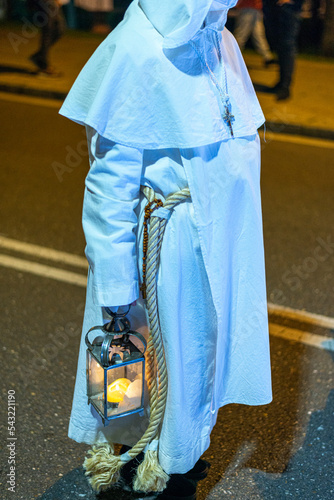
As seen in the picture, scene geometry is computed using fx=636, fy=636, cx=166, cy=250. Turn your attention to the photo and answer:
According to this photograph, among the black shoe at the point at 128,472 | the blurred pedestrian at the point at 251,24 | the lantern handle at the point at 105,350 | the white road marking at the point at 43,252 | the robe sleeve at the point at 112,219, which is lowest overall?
the blurred pedestrian at the point at 251,24

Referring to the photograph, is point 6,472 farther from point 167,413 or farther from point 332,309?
point 332,309

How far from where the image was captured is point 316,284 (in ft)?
13.8

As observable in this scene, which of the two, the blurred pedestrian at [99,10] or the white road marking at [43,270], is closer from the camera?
the white road marking at [43,270]

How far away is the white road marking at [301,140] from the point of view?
24.8 feet

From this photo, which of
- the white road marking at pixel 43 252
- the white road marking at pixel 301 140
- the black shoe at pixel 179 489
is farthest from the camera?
the white road marking at pixel 301 140

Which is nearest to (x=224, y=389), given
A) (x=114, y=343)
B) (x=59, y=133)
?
(x=114, y=343)

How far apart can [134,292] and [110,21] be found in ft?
45.2

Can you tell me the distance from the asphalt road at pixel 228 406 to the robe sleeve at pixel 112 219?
94 centimetres

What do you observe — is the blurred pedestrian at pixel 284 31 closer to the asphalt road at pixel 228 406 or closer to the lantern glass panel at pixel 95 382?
the asphalt road at pixel 228 406

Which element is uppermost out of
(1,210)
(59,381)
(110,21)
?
(59,381)

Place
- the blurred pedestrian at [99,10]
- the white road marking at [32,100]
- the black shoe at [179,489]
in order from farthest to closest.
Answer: the blurred pedestrian at [99,10]
the white road marking at [32,100]
the black shoe at [179,489]

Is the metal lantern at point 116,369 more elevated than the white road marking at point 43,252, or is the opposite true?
the metal lantern at point 116,369

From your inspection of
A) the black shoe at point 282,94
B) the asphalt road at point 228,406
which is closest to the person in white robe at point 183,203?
the asphalt road at point 228,406

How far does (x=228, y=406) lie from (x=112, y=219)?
1468mm
